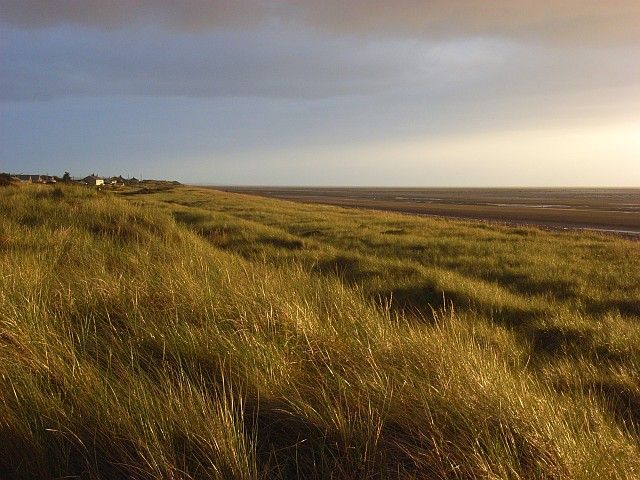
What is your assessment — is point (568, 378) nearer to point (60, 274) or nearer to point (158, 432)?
point (158, 432)

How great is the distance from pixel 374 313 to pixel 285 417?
7.37 ft

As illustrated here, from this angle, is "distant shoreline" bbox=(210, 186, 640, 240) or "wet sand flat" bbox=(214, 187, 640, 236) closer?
"distant shoreline" bbox=(210, 186, 640, 240)

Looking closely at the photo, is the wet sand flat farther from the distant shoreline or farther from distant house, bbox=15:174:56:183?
distant house, bbox=15:174:56:183

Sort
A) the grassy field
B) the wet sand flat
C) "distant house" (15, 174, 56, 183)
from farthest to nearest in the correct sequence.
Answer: "distant house" (15, 174, 56, 183), the wet sand flat, the grassy field

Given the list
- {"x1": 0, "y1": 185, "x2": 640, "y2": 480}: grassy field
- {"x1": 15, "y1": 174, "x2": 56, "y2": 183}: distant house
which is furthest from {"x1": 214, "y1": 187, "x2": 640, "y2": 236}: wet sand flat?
{"x1": 15, "y1": 174, "x2": 56, "y2": 183}: distant house

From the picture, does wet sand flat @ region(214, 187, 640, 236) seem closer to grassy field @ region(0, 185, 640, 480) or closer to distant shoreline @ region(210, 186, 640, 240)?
distant shoreline @ region(210, 186, 640, 240)

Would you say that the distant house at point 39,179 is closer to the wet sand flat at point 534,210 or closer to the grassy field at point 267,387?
the wet sand flat at point 534,210

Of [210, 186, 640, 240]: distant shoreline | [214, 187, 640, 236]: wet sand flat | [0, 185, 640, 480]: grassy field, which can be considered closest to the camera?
[0, 185, 640, 480]: grassy field

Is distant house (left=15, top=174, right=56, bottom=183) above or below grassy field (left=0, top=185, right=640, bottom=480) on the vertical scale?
above

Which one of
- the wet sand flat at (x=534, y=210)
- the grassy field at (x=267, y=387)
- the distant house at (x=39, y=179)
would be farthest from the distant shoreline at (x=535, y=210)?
the distant house at (x=39, y=179)

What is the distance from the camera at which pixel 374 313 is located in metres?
4.73

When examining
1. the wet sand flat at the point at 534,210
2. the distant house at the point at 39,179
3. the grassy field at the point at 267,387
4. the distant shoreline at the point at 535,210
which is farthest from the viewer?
the distant house at the point at 39,179

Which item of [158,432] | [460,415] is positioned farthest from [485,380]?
[158,432]

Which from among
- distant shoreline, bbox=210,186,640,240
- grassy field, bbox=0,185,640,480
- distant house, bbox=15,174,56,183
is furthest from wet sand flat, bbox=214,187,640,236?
distant house, bbox=15,174,56,183
